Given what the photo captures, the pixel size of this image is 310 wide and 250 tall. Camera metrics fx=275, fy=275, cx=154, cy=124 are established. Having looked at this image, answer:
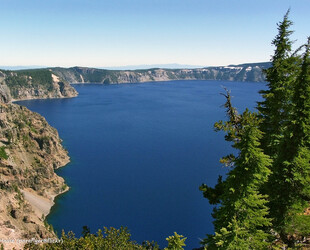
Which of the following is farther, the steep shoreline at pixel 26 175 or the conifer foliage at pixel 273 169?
the steep shoreline at pixel 26 175

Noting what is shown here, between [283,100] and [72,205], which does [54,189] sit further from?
[283,100]

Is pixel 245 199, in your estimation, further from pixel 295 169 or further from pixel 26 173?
pixel 26 173

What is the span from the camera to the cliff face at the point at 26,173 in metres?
73.1

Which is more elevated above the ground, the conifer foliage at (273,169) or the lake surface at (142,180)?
the conifer foliage at (273,169)

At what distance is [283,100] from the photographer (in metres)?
26.5

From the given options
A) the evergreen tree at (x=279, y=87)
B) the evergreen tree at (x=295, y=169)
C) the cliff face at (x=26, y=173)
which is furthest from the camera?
the cliff face at (x=26, y=173)

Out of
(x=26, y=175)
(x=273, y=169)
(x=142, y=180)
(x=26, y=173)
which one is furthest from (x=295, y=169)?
(x=26, y=173)

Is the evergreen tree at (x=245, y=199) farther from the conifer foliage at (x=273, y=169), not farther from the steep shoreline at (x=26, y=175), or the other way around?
the steep shoreline at (x=26, y=175)

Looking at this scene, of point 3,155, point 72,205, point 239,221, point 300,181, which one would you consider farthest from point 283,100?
point 3,155

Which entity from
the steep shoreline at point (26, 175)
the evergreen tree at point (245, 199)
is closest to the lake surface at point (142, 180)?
the steep shoreline at point (26, 175)

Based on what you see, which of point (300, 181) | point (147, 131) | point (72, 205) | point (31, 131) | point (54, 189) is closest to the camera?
point (300, 181)

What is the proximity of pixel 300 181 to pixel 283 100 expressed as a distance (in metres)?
7.87

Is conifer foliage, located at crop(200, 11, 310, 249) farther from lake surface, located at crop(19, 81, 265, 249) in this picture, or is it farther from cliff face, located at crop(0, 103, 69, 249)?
cliff face, located at crop(0, 103, 69, 249)

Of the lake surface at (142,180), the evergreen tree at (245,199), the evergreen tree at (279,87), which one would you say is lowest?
the lake surface at (142,180)
